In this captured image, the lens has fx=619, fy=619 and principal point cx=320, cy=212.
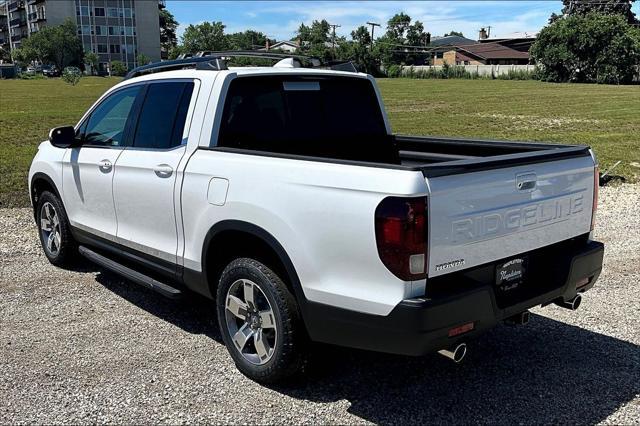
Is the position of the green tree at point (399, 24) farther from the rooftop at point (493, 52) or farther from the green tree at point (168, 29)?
the green tree at point (168, 29)

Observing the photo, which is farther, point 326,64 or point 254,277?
point 326,64

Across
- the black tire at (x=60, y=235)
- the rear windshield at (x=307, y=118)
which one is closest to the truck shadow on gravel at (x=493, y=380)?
the rear windshield at (x=307, y=118)

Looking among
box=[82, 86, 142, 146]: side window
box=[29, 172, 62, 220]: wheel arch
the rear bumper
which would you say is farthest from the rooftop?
the rear bumper

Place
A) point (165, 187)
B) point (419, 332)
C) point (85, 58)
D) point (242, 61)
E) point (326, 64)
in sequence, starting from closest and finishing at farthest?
point (419, 332) < point (165, 187) < point (326, 64) < point (242, 61) < point (85, 58)

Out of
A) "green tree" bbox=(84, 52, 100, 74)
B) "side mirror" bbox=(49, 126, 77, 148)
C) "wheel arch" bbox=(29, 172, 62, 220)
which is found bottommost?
"wheel arch" bbox=(29, 172, 62, 220)

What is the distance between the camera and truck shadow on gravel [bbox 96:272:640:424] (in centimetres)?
357

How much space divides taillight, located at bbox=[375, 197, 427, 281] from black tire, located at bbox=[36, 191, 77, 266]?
381cm

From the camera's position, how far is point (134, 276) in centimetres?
468

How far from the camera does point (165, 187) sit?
427cm

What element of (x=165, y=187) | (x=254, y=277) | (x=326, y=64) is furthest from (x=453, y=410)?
(x=326, y=64)

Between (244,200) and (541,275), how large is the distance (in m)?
1.86

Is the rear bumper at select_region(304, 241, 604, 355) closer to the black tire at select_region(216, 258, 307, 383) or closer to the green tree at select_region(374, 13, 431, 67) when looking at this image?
the black tire at select_region(216, 258, 307, 383)

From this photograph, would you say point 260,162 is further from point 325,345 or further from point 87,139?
point 87,139

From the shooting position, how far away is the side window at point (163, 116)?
4.37m
